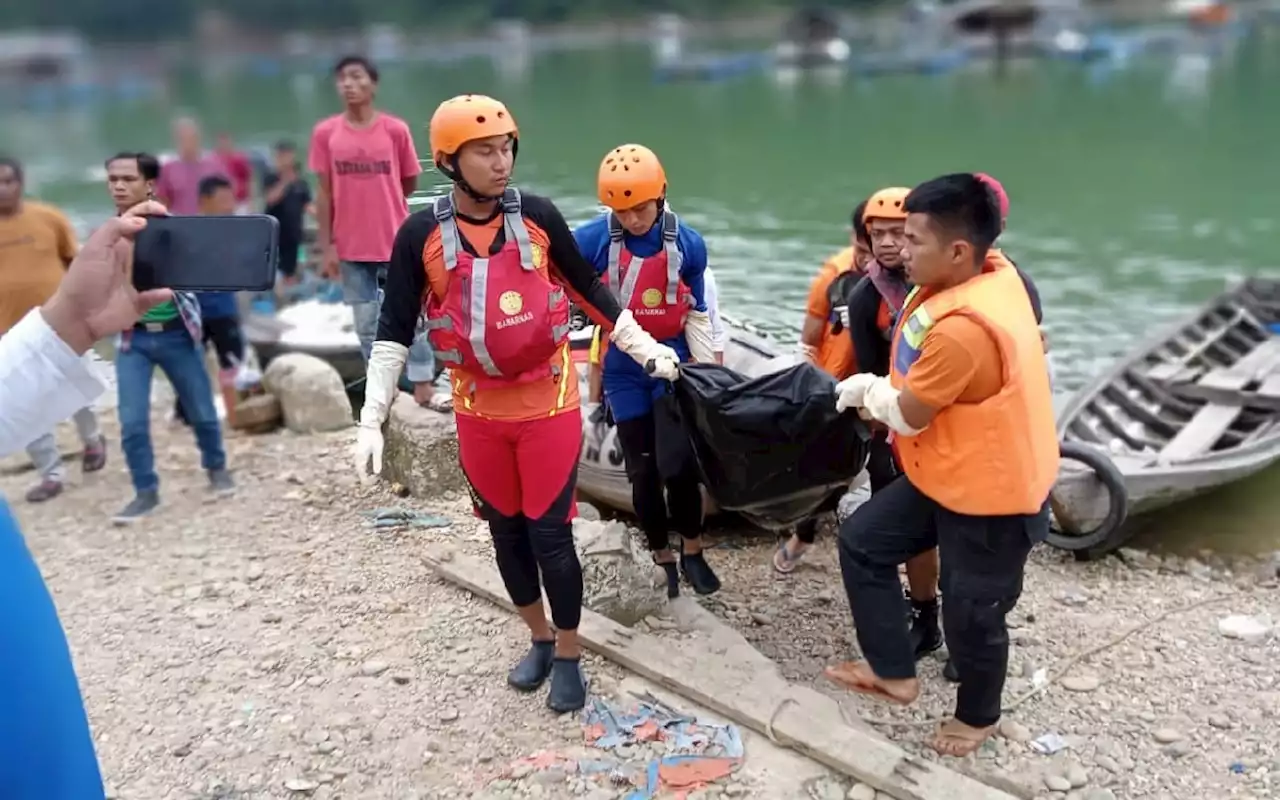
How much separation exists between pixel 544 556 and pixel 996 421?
164cm

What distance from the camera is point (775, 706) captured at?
3920mm

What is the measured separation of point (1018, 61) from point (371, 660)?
141 feet

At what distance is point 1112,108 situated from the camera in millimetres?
29500

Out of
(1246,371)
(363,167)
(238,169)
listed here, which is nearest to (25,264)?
(363,167)

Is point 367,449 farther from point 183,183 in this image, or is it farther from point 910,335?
point 183,183

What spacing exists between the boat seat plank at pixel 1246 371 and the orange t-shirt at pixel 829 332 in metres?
4.76

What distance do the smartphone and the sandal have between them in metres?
3.40

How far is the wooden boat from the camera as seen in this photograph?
20.0 ft

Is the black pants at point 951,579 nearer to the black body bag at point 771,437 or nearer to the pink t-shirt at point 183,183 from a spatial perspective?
the black body bag at point 771,437

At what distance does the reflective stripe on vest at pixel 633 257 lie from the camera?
14.8 ft

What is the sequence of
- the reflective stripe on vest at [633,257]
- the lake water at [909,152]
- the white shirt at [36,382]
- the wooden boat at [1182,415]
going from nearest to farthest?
the white shirt at [36,382]
the reflective stripe on vest at [633,257]
the wooden boat at [1182,415]
the lake water at [909,152]

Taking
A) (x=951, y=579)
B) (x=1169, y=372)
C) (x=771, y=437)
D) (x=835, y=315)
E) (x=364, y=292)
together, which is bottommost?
(x=1169, y=372)

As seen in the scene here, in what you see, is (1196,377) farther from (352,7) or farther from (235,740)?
(352,7)

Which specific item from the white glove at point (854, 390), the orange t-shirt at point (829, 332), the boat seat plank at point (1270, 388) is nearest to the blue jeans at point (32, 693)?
the white glove at point (854, 390)
